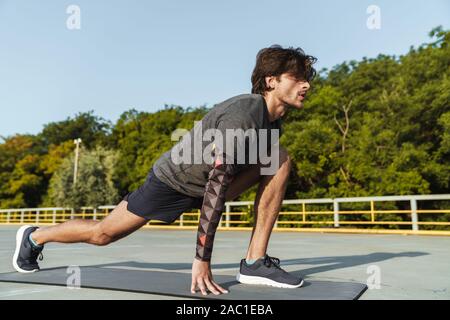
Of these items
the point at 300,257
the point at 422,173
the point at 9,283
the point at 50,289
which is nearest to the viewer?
the point at 50,289

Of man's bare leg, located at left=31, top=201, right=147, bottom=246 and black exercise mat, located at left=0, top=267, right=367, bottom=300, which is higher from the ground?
man's bare leg, located at left=31, top=201, right=147, bottom=246

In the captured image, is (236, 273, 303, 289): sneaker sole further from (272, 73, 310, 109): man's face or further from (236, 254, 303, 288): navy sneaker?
(272, 73, 310, 109): man's face

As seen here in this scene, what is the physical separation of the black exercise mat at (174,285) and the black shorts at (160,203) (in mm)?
383

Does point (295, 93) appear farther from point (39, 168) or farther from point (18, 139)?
point (18, 139)

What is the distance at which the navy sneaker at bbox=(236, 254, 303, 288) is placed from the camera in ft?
7.45

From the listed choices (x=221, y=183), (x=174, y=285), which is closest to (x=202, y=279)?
(x=174, y=285)

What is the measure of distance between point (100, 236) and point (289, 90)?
4.73 ft

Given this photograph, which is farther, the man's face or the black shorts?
the man's face

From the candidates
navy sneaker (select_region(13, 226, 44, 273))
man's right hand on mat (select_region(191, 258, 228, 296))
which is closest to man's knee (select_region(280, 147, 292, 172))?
man's right hand on mat (select_region(191, 258, 228, 296))

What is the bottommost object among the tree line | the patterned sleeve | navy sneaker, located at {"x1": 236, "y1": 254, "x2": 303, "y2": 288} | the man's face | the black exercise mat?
the black exercise mat

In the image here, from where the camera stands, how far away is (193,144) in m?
2.29

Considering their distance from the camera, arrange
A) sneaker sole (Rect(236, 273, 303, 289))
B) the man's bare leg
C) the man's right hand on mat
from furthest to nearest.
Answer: the man's bare leg < sneaker sole (Rect(236, 273, 303, 289)) < the man's right hand on mat

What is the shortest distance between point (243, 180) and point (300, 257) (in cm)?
187
